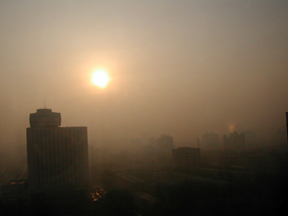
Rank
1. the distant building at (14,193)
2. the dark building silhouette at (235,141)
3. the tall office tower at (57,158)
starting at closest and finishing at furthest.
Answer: the distant building at (14,193), the tall office tower at (57,158), the dark building silhouette at (235,141)

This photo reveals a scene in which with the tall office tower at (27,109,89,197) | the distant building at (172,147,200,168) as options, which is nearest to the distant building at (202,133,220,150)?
the distant building at (172,147,200,168)

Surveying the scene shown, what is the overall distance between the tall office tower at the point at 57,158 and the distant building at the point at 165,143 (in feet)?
50.4

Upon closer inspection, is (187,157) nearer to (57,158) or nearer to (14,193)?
(57,158)

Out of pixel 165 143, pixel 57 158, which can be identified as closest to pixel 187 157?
pixel 57 158

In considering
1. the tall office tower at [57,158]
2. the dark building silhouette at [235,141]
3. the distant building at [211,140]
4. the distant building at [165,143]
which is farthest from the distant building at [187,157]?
A: the distant building at [211,140]

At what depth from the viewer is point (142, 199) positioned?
7789mm

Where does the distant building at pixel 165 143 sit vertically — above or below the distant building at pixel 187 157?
above

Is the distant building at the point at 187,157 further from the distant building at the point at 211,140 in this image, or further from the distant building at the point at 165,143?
the distant building at the point at 211,140

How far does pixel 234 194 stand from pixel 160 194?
1.98 meters

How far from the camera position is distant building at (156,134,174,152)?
25.9 m

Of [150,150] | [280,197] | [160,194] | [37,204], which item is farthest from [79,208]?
[150,150]

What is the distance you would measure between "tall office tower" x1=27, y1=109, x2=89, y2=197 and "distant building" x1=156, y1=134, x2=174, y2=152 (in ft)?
50.4

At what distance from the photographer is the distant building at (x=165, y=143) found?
85.1ft

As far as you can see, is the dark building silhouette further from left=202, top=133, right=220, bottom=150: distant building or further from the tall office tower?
the tall office tower
